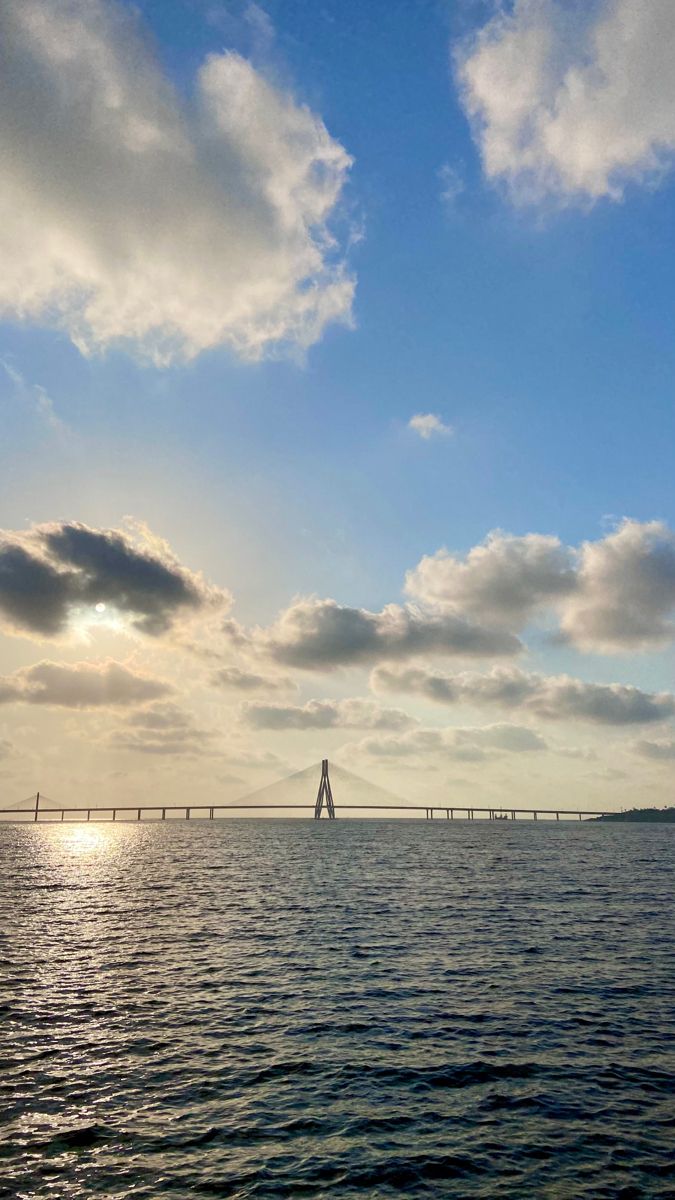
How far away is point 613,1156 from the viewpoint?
17828 millimetres

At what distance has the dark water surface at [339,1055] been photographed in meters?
17.1

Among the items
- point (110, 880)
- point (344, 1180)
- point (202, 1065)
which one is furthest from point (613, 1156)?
point (110, 880)

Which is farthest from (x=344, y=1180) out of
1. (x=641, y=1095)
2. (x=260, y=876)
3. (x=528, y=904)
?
(x=260, y=876)

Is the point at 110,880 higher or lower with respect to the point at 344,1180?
lower

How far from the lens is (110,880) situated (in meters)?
90.0

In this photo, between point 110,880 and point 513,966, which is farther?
point 110,880

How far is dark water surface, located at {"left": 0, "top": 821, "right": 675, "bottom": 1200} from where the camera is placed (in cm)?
1706

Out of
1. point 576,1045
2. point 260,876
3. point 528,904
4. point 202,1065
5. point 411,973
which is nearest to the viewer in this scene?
point 202,1065

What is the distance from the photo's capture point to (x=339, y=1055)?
24.8 meters

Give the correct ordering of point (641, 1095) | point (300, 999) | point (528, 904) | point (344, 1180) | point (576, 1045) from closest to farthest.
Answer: point (344, 1180) < point (641, 1095) < point (576, 1045) < point (300, 999) < point (528, 904)

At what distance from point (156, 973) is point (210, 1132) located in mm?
20112

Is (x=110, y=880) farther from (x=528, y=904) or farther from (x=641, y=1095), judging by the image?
(x=641, y=1095)

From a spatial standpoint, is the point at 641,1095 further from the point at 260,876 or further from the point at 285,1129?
the point at 260,876

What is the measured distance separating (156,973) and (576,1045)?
2181 centimetres
